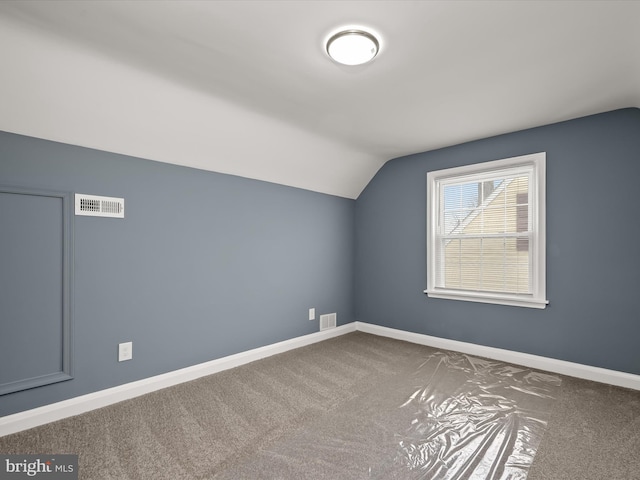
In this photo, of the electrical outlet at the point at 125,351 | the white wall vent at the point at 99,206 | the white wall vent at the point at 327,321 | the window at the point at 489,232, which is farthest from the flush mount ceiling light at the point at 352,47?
the white wall vent at the point at 327,321

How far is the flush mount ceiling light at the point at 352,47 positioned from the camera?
1.87m

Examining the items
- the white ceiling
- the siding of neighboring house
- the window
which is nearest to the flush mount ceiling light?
the white ceiling

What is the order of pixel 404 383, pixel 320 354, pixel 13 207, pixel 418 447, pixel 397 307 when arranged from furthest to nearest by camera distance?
pixel 397 307 < pixel 320 354 < pixel 404 383 < pixel 13 207 < pixel 418 447

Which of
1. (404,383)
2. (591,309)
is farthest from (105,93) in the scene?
(591,309)

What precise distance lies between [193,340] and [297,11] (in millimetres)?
2767

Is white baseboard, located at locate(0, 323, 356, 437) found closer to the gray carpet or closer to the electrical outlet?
the gray carpet

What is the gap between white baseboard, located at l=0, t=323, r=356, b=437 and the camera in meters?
2.15

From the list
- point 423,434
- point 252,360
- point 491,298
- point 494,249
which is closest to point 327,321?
point 252,360

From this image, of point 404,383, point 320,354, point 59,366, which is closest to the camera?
point 59,366

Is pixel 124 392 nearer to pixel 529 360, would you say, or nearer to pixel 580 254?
pixel 529 360

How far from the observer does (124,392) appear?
257 cm

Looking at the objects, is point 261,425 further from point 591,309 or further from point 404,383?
point 591,309

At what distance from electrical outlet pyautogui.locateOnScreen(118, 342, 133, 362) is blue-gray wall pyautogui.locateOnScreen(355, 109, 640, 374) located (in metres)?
3.25

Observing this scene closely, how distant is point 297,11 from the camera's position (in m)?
1.70
